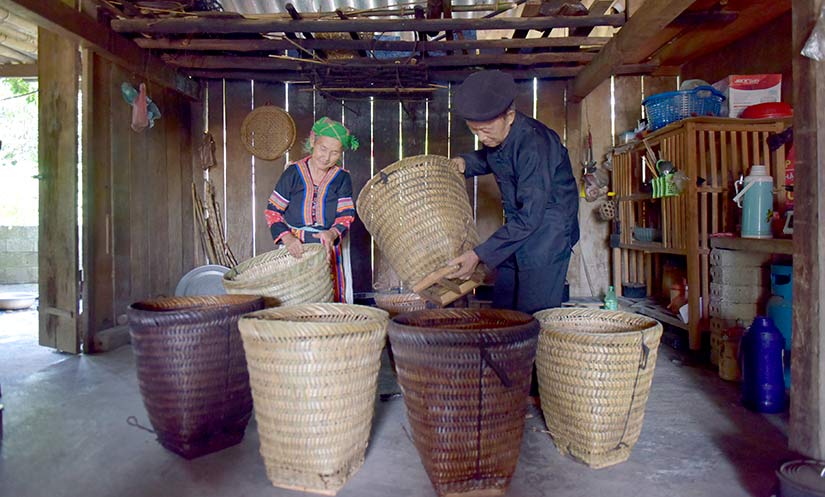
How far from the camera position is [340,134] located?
2963 millimetres

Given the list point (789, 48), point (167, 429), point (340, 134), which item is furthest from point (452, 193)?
point (789, 48)

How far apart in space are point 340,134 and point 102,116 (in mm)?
2066

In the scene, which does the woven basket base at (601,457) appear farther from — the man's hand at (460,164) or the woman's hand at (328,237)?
the woman's hand at (328,237)

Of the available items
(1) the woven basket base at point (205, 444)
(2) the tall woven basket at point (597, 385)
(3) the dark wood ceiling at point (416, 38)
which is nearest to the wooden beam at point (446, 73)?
(3) the dark wood ceiling at point (416, 38)

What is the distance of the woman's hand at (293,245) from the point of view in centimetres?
272

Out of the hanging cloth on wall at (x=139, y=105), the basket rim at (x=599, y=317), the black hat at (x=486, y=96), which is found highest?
the hanging cloth on wall at (x=139, y=105)

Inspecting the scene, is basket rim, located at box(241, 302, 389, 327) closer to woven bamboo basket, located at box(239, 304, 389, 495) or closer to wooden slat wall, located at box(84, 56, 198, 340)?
woven bamboo basket, located at box(239, 304, 389, 495)

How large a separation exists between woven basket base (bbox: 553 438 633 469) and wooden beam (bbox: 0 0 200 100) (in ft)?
11.4

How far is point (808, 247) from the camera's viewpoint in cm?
190

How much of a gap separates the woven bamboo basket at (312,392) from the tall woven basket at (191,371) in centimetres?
22

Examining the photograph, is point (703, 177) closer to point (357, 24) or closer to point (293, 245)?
point (357, 24)

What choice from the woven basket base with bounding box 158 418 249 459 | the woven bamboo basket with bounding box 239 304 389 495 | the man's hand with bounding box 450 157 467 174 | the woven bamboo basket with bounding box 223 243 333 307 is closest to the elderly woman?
the woven bamboo basket with bounding box 223 243 333 307

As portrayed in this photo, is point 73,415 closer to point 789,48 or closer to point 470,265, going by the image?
point 470,265

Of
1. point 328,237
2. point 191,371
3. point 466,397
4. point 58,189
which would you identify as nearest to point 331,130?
point 328,237
